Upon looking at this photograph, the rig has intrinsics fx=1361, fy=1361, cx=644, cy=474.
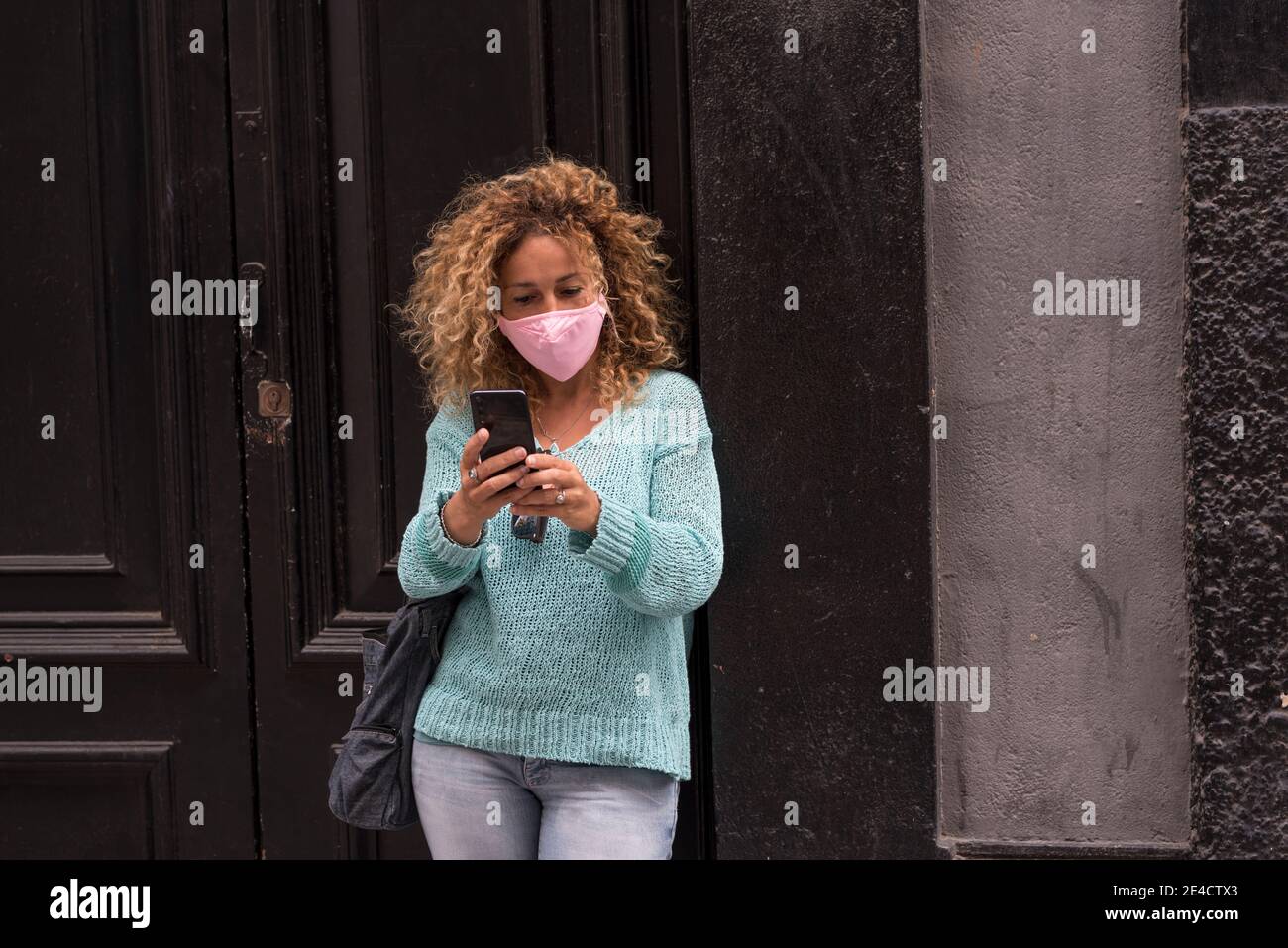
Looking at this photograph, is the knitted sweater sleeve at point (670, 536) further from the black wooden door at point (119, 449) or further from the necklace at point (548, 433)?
the black wooden door at point (119, 449)

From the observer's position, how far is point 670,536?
8.27 ft

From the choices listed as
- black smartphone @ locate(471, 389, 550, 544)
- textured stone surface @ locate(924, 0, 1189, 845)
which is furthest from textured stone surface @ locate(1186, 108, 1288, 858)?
black smartphone @ locate(471, 389, 550, 544)

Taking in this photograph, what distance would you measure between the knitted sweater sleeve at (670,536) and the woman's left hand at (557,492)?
0.03 m

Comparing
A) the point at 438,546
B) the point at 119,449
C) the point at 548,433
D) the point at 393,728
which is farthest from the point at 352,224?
the point at 393,728

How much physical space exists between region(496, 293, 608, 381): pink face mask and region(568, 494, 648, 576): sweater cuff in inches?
14.4

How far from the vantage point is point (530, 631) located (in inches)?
103

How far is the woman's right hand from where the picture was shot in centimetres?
239

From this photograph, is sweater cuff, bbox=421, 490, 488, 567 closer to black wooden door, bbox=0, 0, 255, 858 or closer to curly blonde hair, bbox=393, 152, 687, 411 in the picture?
curly blonde hair, bbox=393, 152, 687, 411

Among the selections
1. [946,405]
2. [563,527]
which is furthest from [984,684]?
[563,527]

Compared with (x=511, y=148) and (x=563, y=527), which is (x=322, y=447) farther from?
(x=563, y=527)

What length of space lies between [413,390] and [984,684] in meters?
1.61

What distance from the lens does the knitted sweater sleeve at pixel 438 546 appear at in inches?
100

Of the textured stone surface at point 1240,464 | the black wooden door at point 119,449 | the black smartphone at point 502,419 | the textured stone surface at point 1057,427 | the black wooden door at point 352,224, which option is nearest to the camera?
the black smartphone at point 502,419

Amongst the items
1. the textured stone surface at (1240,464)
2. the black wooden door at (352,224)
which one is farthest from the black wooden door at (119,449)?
the textured stone surface at (1240,464)
